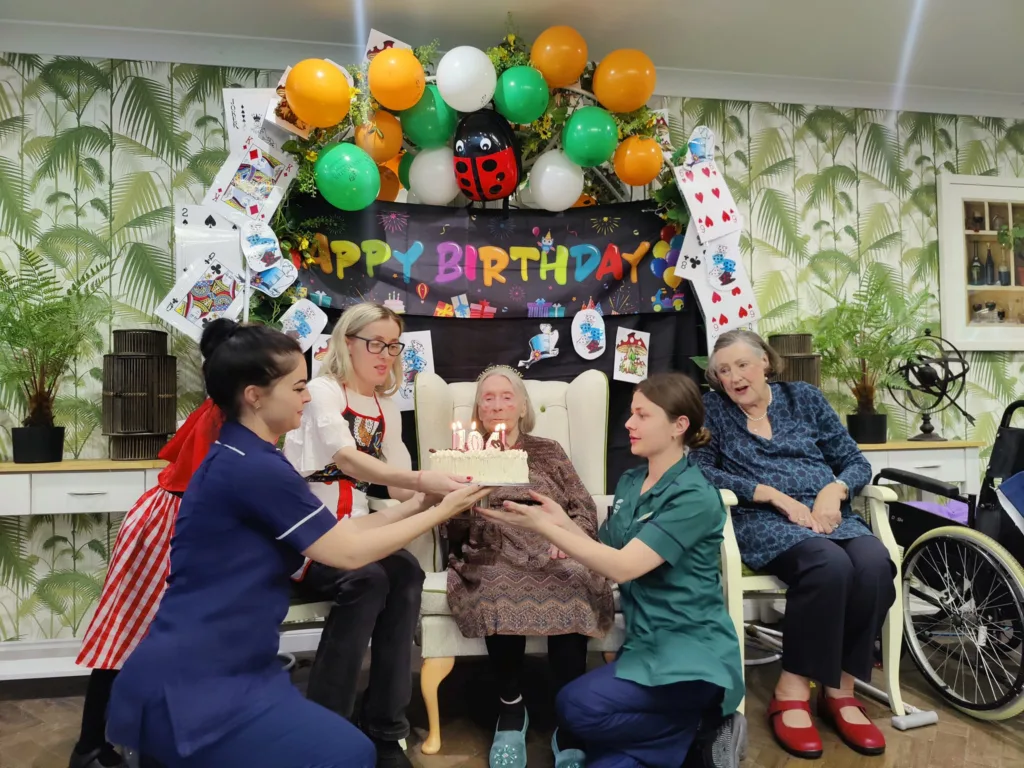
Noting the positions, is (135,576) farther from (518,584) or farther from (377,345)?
(518,584)

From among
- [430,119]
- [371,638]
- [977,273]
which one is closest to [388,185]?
[430,119]

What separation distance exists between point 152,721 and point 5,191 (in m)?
3.04

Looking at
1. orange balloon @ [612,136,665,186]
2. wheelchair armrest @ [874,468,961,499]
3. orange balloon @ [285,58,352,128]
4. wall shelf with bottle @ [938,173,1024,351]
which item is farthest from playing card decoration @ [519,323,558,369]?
wall shelf with bottle @ [938,173,1024,351]

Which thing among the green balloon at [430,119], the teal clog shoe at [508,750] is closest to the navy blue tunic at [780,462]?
the teal clog shoe at [508,750]

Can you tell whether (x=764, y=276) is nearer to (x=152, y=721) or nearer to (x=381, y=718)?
(x=381, y=718)

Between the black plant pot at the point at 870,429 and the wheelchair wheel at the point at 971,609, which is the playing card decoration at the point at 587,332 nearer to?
the black plant pot at the point at 870,429

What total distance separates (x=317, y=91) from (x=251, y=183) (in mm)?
517

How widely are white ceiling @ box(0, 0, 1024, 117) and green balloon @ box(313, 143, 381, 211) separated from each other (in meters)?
0.73

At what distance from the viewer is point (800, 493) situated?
2.68 meters

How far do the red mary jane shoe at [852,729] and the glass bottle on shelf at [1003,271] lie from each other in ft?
9.83

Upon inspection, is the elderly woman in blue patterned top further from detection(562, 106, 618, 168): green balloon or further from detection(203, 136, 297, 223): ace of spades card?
detection(203, 136, 297, 223): ace of spades card

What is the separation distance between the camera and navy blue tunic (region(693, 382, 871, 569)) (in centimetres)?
257

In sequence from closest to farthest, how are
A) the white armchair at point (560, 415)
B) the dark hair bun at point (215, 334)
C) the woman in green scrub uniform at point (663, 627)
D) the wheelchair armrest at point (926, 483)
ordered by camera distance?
1. the dark hair bun at point (215, 334)
2. the woman in green scrub uniform at point (663, 627)
3. the wheelchair armrest at point (926, 483)
4. the white armchair at point (560, 415)

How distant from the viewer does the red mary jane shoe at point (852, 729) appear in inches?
90.7
